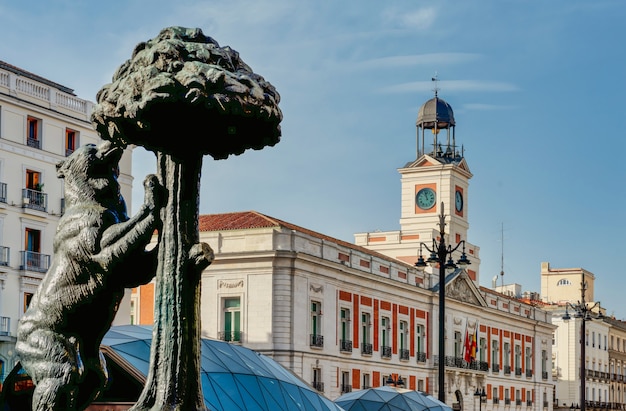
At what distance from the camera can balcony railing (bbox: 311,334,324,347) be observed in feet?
141

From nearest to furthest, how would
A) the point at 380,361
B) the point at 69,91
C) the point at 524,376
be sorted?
the point at 69,91
the point at 380,361
the point at 524,376

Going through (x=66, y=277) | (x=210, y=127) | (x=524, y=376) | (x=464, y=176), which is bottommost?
(x=524, y=376)

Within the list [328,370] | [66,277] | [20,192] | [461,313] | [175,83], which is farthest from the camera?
[461,313]

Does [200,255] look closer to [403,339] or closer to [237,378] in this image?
[237,378]

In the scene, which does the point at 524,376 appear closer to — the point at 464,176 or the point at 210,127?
the point at 464,176

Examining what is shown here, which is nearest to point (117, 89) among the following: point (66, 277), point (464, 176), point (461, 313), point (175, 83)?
point (175, 83)

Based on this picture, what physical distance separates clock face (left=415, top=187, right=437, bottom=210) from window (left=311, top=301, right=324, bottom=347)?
22247mm

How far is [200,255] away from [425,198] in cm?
A: 6007

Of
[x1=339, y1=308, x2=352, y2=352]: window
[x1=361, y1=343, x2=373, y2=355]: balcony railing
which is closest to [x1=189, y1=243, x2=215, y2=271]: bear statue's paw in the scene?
[x1=339, y1=308, x2=352, y2=352]: window

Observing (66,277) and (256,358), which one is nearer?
(66,277)

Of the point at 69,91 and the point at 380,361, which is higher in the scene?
the point at 69,91

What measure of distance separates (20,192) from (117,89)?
105 ft

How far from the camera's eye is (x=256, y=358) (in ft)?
67.6

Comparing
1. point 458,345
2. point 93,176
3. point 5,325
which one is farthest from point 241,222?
point 93,176
